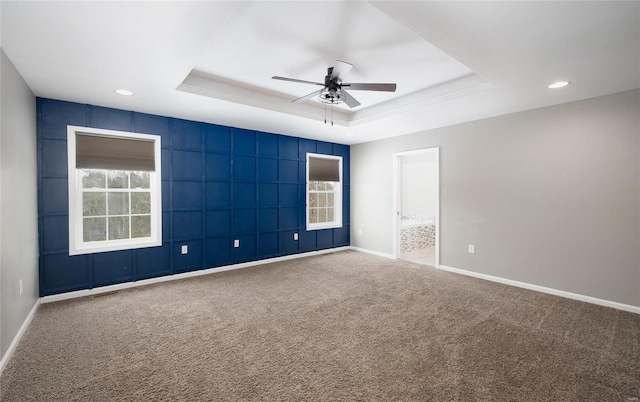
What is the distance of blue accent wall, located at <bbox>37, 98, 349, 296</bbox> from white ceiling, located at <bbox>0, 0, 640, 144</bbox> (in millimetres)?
429

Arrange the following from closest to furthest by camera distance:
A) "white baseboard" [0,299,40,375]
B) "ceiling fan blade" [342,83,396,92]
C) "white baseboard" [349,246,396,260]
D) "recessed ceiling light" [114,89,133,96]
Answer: "white baseboard" [0,299,40,375] → "ceiling fan blade" [342,83,396,92] → "recessed ceiling light" [114,89,133,96] → "white baseboard" [349,246,396,260]

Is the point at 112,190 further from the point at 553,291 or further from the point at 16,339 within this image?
the point at 553,291

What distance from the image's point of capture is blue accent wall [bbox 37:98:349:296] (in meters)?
3.49

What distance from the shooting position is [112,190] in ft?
13.0

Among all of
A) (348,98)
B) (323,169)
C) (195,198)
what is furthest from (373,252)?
(348,98)

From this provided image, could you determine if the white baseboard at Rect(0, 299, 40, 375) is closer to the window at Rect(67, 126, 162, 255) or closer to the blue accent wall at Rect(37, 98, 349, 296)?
the blue accent wall at Rect(37, 98, 349, 296)

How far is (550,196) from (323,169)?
389cm

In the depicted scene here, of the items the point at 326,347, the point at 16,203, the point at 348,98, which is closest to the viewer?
the point at 326,347

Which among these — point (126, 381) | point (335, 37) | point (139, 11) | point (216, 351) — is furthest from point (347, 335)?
point (139, 11)

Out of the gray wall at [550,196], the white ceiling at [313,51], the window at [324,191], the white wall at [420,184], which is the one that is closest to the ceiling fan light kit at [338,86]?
the white ceiling at [313,51]

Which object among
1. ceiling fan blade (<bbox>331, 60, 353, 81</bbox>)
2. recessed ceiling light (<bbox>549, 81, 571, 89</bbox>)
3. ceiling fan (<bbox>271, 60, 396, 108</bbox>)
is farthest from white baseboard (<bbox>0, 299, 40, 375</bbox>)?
→ recessed ceiling light (<bbox>549, 81, 571, 89</bbox>)

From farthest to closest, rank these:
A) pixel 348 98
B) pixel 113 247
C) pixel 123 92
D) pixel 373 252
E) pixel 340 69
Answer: pixel 373 252 → pixel 113 247 → pixel 123 92 → pixel 348 98 → pixel 340 69

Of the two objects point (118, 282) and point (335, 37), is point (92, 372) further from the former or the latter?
point (335, 37)

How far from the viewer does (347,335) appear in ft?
8.59
